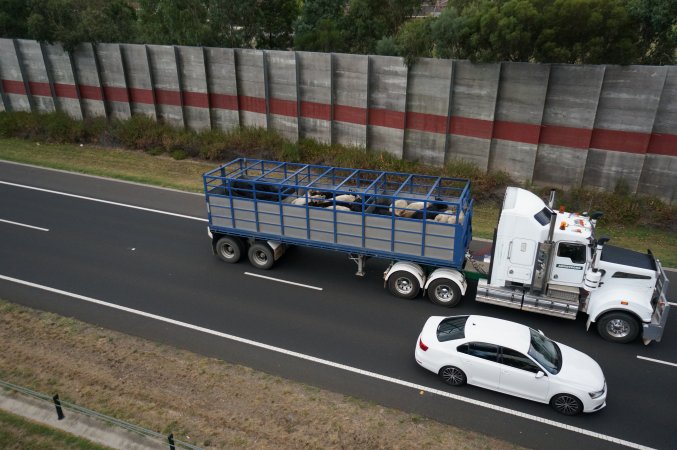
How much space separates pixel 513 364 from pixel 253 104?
20.2m

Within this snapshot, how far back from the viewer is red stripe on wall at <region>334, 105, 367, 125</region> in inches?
937

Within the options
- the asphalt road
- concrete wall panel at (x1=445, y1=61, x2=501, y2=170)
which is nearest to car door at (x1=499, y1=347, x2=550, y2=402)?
the asphalt road

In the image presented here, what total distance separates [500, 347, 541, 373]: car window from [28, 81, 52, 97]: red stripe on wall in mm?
→ 31011

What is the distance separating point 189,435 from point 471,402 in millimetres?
5424

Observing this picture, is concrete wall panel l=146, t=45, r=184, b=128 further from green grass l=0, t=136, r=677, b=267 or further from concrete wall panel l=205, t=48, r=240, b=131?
green grass l=0, t=136, r=677, b=267

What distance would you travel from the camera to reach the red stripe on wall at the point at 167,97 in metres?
28.0

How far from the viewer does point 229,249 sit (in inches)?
624

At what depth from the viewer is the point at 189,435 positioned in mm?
9125

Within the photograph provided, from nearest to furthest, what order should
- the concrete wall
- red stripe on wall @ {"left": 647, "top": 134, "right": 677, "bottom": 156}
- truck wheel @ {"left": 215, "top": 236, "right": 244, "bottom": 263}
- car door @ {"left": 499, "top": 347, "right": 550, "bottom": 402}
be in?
1. car door @ {"left": 499, "top": 347, "right": 550, "bottom": 402}
2. truck wheel @ {"left": 215, "top": 236, "right": 244, "bottom": 263}
3. red stripe on wall @ {"left": 647, "top": 134, "right": 677, "bottom": 156}
4. the concrete wall

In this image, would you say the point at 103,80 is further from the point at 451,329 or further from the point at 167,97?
the point at 451,329

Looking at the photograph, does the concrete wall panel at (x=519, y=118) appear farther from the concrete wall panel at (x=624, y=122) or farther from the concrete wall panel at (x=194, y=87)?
the concrete wall panel at (x=194, y=87)

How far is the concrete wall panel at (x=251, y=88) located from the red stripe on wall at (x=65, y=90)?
11033 mm

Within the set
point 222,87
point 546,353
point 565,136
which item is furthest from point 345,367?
point 222,87

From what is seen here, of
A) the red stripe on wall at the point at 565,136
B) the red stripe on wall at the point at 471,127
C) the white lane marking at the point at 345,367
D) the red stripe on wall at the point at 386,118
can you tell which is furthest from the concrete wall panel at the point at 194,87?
the red stripe on wall at the point at 565,136
